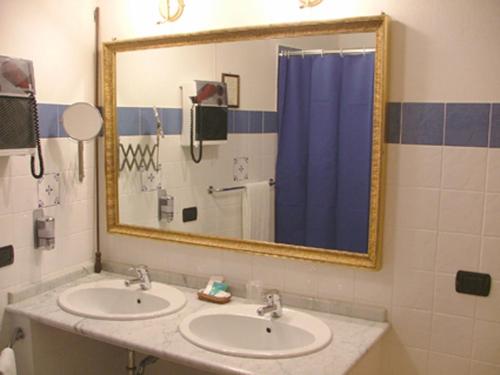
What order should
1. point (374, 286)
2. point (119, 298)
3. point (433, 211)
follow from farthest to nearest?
point (119, 298), point (374, 286), point (433, 211)

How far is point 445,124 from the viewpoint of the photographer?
169 centimetres

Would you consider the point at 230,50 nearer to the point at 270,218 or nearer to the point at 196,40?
the point at 196,40

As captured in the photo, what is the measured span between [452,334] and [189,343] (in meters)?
0.86

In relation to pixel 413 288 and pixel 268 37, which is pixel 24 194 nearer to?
pixel 268 37

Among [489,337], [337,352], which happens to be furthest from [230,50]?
[489,337]

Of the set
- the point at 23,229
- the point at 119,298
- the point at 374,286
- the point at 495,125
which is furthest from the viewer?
the point at 119,298

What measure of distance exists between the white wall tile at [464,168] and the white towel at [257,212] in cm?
65

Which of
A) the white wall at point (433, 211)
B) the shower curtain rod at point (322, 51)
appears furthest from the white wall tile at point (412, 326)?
the shower curtain rod at point (322, 51)

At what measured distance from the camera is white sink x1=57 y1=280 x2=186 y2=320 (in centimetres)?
205

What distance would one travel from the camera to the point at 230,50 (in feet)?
6.70

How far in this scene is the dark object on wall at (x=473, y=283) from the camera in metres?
1.67

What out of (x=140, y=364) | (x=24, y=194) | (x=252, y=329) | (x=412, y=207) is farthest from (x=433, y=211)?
(x=24, y=194)

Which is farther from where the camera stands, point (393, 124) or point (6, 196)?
point (6, 196)

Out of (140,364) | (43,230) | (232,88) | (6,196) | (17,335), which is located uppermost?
(232,88)
